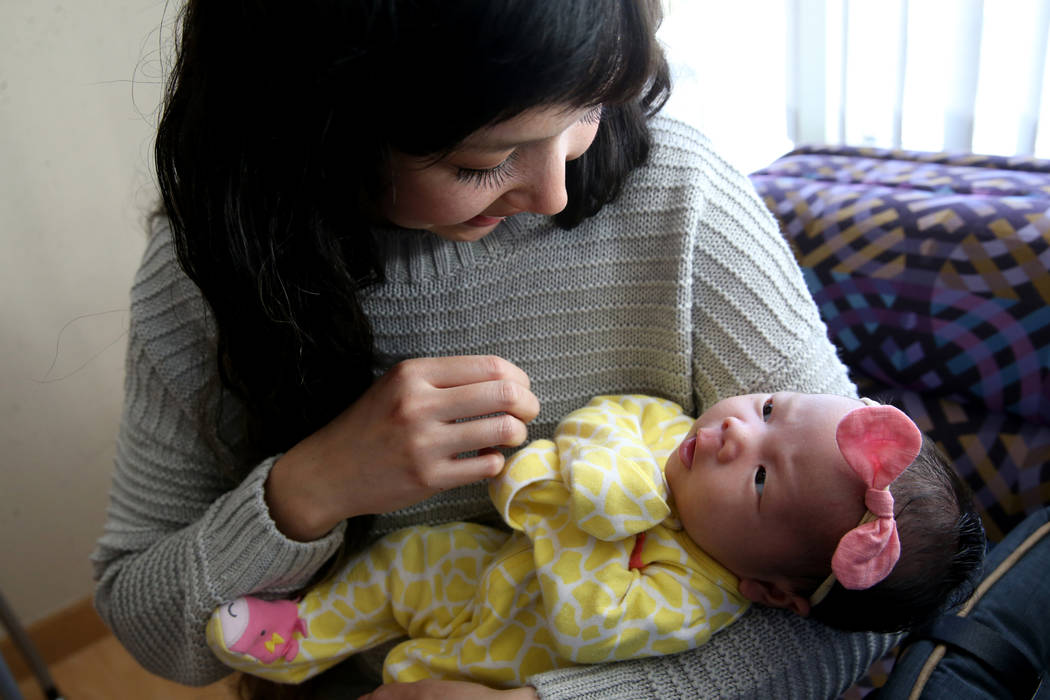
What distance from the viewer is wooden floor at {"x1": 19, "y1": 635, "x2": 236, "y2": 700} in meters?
2.10

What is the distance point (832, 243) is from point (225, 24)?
0.93 meters

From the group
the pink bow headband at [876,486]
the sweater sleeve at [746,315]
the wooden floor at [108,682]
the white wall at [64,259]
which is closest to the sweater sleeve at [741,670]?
the pink bow headband at [876,486]

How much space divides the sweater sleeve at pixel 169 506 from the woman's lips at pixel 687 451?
0.42m

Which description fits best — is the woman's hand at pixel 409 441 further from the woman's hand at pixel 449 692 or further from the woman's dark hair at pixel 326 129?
the woman's hand at pixel 449 692

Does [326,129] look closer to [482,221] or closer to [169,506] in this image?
[482,221]

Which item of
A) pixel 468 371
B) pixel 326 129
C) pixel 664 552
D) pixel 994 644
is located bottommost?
pixel 994 644

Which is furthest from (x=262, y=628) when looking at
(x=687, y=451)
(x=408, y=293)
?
(x=687, y=451)

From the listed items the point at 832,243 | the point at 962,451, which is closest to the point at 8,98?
the point at 832,243

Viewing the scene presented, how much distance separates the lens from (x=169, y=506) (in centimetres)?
111

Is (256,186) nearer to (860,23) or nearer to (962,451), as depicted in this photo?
(962,451)

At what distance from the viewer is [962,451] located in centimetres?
118

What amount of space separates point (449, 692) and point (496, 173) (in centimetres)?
56

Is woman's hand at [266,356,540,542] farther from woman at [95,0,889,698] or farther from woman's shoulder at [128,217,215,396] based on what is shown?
woman's shoulder at [128,217,215,396]

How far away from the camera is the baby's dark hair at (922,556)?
85 cm
